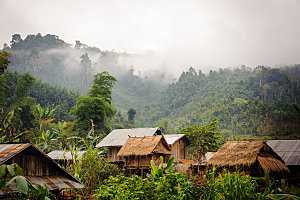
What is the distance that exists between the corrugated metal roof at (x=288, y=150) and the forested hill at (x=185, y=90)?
17769 millimetres

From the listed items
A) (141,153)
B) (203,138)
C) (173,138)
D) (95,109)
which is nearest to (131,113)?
(95,109)

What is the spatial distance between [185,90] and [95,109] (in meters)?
41.8

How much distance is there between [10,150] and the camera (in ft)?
20.0

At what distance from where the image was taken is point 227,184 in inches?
192

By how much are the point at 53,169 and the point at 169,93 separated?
224ft

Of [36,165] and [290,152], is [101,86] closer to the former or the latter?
[290,152]

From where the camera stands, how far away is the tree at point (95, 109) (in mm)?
28625

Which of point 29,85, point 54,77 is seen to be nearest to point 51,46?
point 54,77

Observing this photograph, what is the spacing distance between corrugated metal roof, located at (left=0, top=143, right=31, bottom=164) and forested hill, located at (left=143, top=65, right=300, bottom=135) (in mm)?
24181

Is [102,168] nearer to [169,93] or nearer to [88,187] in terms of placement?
[88,187]

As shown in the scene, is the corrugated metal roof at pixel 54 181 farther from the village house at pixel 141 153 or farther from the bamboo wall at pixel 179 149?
the bamboo wall at pixel 179 149

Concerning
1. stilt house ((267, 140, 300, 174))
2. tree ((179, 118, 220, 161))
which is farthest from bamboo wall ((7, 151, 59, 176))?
tree ((179, 118, 220, 161))

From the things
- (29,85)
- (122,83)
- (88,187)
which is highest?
(122,83)

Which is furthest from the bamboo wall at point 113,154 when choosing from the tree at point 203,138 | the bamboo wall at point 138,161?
the tree at point 203,138
